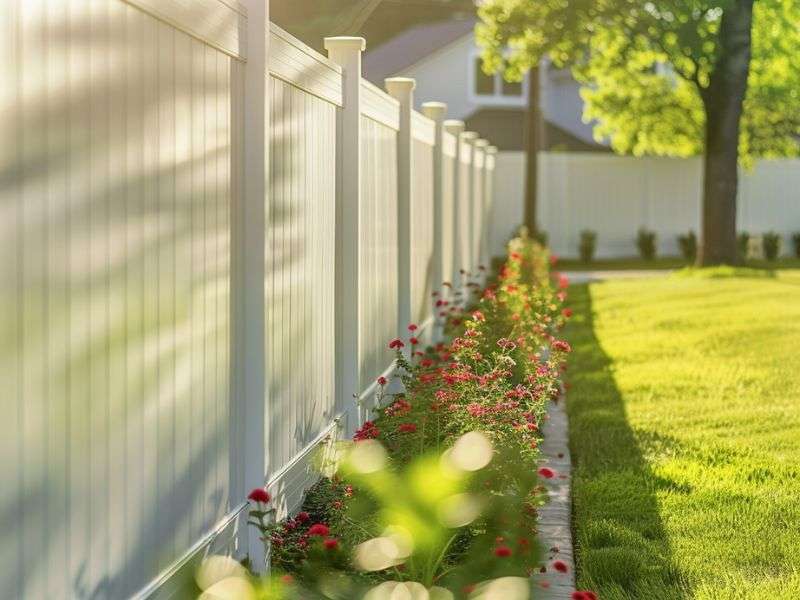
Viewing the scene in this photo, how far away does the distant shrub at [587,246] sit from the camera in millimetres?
26219

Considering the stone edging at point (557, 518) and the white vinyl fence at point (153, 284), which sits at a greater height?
the white vinyl fence at point (153, 284)

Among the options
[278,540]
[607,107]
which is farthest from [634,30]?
[278,540]

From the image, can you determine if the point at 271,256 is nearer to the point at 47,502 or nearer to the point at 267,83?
the point at 267,83

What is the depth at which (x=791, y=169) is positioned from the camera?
91.7 feet

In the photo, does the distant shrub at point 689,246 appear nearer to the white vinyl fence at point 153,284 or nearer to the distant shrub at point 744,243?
the distant shrub at point 744,243

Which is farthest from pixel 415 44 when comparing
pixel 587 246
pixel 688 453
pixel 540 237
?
pixel 688 453

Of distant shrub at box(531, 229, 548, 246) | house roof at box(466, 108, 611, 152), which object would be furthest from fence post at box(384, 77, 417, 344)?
house roof at box(466, 108, 611, 152)

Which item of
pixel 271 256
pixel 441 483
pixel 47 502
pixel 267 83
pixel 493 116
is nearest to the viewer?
pixel 47 502

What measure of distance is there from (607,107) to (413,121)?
52.9 feet

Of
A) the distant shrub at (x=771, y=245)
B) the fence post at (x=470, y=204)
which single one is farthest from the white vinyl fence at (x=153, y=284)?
the distant shrub at (x=771, y=245)

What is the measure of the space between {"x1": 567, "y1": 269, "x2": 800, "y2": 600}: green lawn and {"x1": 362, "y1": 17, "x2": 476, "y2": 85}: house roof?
2066 centimetres

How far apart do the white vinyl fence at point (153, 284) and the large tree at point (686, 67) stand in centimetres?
1479

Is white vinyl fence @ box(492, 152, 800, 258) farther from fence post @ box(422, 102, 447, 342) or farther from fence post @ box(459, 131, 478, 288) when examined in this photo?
fence post @ box(422, 102, 447, 342)

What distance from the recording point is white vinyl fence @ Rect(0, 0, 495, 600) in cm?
263
